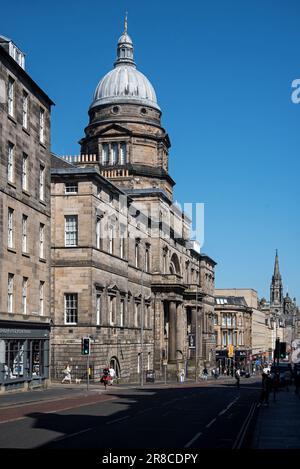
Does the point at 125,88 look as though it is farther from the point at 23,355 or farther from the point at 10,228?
the point at 23,355

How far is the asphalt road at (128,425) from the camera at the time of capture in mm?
20266

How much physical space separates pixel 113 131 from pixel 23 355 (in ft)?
174

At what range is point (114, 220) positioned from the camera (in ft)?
228

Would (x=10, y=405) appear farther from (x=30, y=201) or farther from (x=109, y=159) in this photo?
(x=109, y=159)

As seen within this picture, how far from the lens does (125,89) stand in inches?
3944

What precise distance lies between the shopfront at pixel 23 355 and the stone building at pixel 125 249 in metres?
10.7

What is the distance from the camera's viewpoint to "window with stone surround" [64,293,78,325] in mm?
61312

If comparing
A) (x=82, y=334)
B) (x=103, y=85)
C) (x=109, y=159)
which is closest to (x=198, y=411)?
(x=82, y=334)

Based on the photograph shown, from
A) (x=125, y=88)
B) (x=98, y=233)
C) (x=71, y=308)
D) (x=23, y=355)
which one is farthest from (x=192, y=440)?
(x=125, y=88)

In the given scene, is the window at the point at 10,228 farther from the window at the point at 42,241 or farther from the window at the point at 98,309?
the window at the point at 98,309

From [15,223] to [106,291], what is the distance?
21379 mm

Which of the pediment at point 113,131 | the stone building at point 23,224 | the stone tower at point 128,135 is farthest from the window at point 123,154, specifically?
the stone building at point 23,224

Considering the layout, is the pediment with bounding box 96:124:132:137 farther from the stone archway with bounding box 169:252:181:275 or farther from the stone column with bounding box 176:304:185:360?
the stone column with bounding box 176:304:185:360
